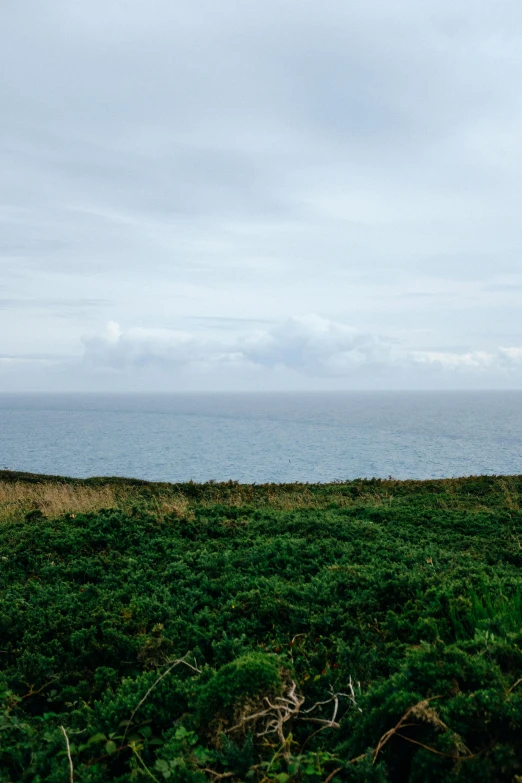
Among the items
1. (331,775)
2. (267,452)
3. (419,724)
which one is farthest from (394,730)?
(267,452)

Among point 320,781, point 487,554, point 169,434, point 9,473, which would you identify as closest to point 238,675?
point 320,781

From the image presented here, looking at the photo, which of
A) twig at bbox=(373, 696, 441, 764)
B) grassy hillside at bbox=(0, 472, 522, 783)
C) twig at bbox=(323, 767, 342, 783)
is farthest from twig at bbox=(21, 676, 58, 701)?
twig at bbox=(373, 696, 441, 764)

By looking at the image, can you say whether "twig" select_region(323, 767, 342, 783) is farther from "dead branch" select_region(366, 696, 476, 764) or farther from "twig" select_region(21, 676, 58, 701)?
"twig" select_region(21, 676, 58, 701)

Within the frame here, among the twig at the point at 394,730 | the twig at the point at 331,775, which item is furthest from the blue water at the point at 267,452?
the twig at the point at 331,775

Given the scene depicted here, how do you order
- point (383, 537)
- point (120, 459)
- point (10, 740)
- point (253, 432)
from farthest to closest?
1. point (253, 432)
2. point (120, 459)
3. point (383, 537)
4. point (10, 740)

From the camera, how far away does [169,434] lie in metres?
91.9

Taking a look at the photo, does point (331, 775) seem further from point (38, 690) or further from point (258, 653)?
point (38, 690)

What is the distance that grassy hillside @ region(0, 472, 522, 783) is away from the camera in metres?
3.81

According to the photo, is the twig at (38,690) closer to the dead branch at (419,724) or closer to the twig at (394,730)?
the dead branch at (419,724)

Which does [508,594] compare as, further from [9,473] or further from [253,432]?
[253,432]

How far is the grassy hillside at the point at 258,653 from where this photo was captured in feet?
12.5

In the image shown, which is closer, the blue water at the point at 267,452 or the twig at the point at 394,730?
the twig at the point at 394,730

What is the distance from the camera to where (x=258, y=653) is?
5070mm

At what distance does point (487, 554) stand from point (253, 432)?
86536 millimetres
